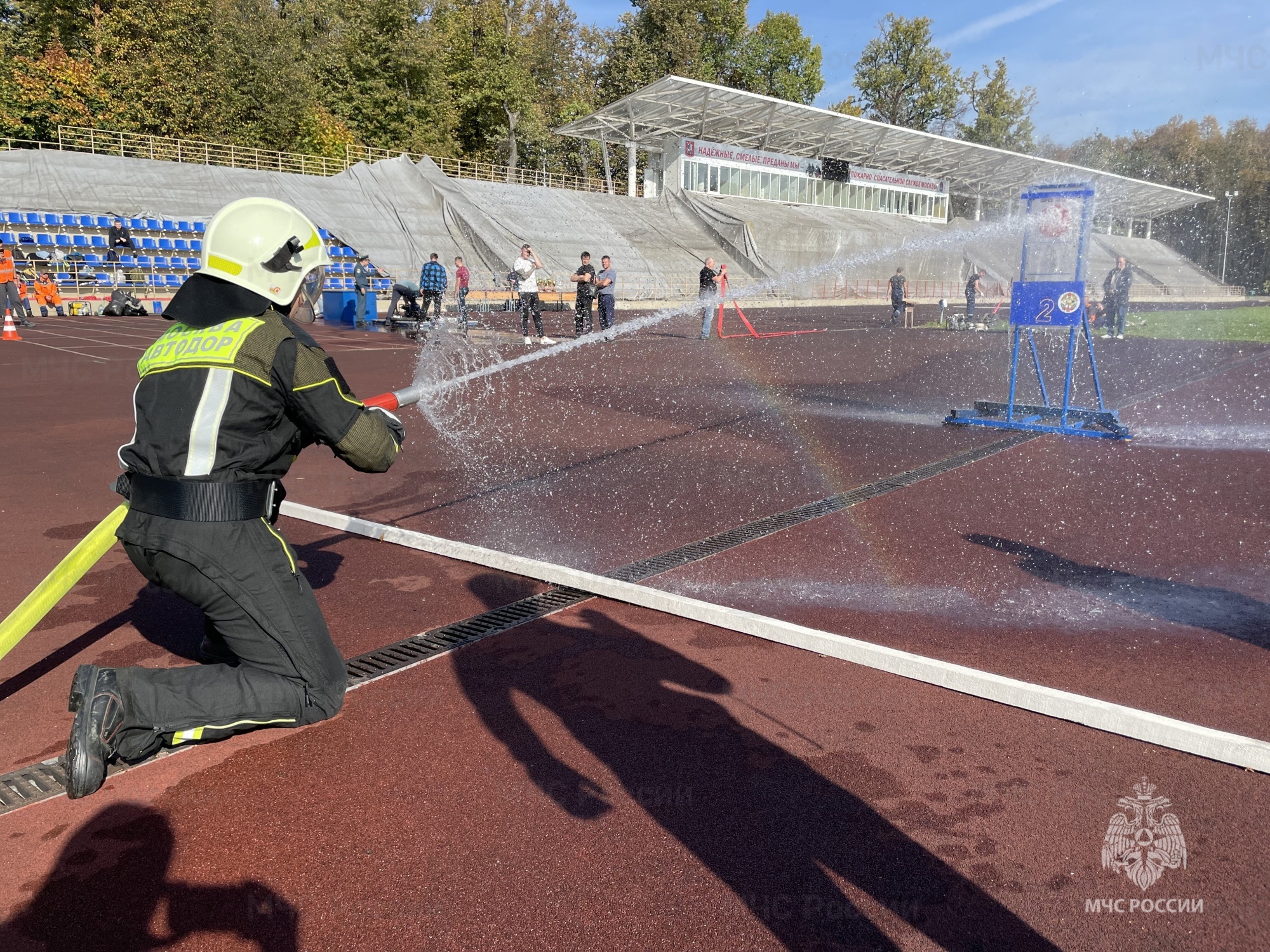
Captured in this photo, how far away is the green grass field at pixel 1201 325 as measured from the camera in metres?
26.5

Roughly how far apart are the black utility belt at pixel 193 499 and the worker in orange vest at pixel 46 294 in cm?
2918

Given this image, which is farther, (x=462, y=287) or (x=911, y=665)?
(x=462, y=287)

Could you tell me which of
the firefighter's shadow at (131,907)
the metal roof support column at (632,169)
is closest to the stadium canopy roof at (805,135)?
the metal roof support column at (632,169)

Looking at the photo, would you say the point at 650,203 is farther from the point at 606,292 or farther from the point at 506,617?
the point at 506,617

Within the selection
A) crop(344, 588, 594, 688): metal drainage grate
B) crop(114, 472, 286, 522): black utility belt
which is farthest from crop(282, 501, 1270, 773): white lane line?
crop(114, 472, 286, 522): black utility belt

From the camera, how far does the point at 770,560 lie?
5.58 meters

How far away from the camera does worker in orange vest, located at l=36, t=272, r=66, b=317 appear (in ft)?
89.2

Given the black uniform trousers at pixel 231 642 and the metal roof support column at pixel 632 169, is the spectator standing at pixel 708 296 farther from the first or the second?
the metal roof support column at pixel 632 169

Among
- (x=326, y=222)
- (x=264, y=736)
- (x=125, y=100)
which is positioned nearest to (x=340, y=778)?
(x=264, y=736)

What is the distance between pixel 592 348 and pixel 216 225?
1678 centimetres

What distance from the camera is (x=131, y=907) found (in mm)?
2463

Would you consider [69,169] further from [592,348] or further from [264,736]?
[264,736]

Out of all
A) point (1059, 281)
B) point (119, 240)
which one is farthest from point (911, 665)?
point (119, 240)

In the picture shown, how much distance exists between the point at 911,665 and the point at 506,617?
1915mm
